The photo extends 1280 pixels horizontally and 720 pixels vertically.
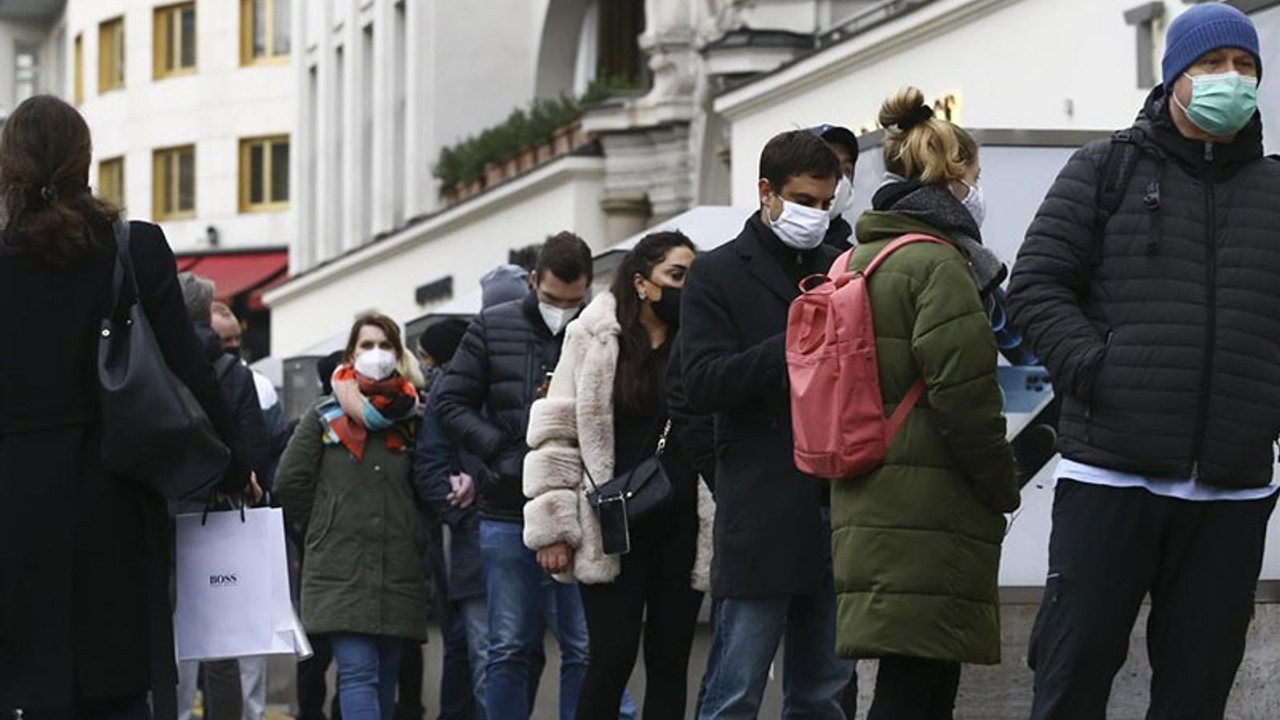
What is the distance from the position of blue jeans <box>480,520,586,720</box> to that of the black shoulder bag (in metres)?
3.36

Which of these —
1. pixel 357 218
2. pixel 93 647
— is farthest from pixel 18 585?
pixel 357 218

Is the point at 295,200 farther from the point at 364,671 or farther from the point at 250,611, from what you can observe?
the point at 250,611

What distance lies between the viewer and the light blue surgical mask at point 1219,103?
7238mm

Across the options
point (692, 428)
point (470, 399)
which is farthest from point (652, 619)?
point (470, 399)

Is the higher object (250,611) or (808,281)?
(808,281)

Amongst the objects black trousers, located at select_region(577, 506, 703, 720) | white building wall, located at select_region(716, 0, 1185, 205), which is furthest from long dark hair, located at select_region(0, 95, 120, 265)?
white building wall, located at select_region(716, 0, 1185, 205)

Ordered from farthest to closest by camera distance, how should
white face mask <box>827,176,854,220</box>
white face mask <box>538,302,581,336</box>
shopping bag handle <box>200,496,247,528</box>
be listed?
white face mask <box>538,302,581,336</box>, white face mask <box>827,176,854,220</box>, shopping bag handle <box>200,496,247,528</box>

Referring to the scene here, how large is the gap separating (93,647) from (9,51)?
6900cm

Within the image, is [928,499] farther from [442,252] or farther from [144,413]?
[442,252]

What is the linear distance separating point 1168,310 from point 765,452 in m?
1.59

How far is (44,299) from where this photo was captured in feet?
24.4

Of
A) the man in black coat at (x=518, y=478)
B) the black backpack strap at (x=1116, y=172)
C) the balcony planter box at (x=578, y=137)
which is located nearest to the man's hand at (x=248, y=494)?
the black backpack strap at (x=1116, y=172)

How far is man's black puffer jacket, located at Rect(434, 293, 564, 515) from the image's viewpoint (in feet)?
35.6

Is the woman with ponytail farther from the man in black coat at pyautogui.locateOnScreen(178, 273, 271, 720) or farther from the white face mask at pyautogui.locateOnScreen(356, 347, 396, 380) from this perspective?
the white face mask at pyautogui.locateOnScreen(356, 347, 396, 380)
